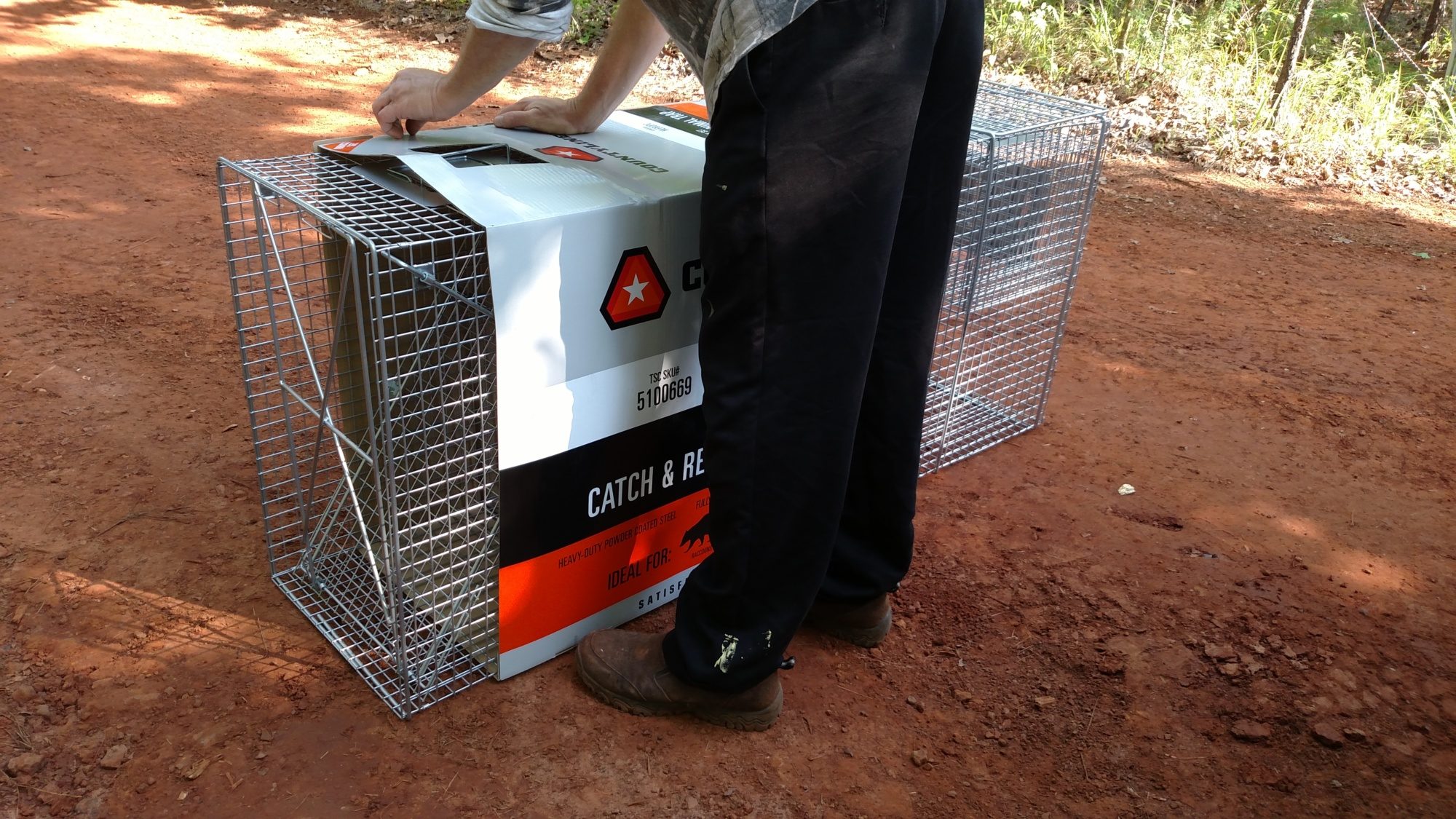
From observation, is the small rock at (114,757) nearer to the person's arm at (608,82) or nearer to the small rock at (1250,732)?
the person's arm at (608,82)

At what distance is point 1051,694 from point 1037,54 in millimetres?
6016

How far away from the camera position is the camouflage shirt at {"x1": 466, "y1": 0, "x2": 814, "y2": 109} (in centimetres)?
156

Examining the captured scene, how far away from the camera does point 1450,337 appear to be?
4102 mm

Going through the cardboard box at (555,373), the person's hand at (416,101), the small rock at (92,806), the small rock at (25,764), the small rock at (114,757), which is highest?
the person's hand at (416,101)

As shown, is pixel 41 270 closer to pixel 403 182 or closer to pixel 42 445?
pixel 42 445

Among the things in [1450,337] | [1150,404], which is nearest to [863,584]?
[1150,404]

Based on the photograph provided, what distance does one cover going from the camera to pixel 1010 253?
2.95 meters

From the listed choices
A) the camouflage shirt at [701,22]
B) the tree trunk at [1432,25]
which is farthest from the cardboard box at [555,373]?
the tree trunk at [1432,25]

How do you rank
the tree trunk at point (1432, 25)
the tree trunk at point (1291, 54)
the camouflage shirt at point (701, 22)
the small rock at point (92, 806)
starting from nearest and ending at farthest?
the camouflage shirt at point (701, 22)
the small rock at point (92, 806)
the tree trunk at point (1291, 54)
the tree trunk at point (1432, 25)

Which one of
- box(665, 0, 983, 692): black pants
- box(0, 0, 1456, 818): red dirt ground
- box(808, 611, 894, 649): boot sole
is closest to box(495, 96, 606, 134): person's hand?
box(665, 0, 983, 692): black pants

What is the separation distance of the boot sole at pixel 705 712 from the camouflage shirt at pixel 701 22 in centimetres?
112

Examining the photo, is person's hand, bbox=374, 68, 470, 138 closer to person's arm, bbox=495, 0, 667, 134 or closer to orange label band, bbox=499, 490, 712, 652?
person's arm, bbox=495, 0, 667, 134

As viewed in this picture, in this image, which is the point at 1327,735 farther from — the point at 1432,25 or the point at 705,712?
the point at 1432,25

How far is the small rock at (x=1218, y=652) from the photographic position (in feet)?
A: 7.72
